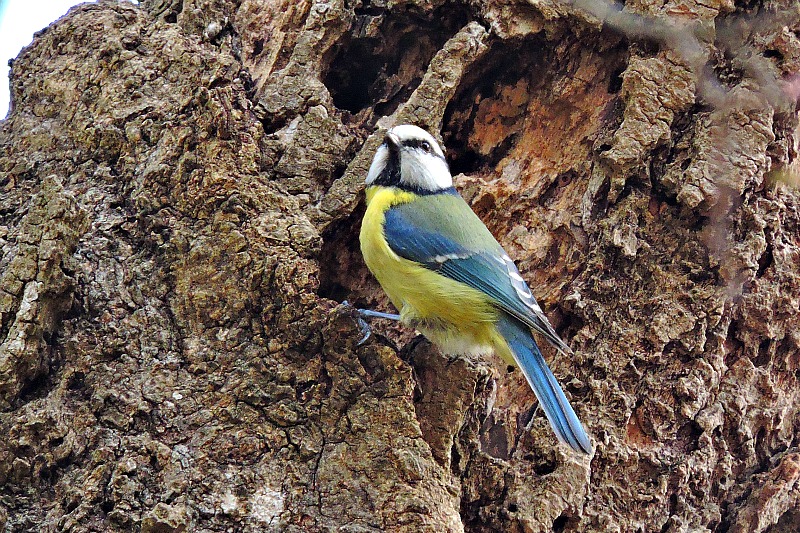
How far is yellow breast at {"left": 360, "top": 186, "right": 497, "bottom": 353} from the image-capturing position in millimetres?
2287

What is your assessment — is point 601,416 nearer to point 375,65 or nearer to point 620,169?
point 620,169

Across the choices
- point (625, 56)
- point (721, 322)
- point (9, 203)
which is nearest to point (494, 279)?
point (721, 322)

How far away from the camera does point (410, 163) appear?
8.09 feet

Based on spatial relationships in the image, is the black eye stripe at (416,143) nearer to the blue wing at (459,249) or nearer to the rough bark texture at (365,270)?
the rough bark texture at (365,270)

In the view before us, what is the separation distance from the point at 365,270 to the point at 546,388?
2.52ft

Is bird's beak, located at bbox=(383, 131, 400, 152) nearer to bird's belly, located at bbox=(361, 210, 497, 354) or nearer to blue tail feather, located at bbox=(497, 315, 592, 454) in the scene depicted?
bird's belly, located at bbox=(361, 210, 497, 354)

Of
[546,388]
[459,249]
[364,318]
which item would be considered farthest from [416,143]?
[546,388]

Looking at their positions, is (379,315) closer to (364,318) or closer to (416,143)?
(364,318)

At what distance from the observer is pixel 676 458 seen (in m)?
2.07

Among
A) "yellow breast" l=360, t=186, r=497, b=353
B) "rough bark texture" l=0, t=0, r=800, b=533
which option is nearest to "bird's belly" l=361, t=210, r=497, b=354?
→ "yellow breast" l=360, t=186, r=497, b=353

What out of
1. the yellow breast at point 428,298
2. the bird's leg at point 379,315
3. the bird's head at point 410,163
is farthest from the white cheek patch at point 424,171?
the bird's leg at point 379,315

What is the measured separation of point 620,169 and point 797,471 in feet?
3.23

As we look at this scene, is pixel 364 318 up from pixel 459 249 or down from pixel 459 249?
up

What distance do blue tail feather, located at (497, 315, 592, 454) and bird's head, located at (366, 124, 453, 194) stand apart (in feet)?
1.93
